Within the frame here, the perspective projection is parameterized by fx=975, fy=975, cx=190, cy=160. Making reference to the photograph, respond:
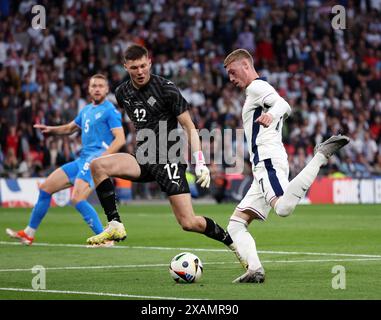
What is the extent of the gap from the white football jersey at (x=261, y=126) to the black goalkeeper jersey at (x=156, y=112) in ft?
3.53

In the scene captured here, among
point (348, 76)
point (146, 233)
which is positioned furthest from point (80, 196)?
point (348, 76)

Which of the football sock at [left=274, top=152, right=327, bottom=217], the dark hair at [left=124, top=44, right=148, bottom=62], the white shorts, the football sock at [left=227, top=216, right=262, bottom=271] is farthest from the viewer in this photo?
the dark hair at [left=124, top=44, right=148, bottom=62]

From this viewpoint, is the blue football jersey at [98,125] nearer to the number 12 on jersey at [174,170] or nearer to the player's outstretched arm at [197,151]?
the number 12 on jersey at [174,170]

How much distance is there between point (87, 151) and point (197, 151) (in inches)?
197

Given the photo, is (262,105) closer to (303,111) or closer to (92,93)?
(92,93)

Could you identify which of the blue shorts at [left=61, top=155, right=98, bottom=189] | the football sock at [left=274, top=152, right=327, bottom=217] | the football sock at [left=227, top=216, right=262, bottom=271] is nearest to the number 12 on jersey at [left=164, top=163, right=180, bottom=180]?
the football sock at [left=227, top=216, right=262, bottom=271]

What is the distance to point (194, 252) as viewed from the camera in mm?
13945

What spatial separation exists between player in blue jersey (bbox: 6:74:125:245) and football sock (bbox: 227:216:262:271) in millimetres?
4964

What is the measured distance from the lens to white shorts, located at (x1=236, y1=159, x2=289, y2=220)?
10.1m

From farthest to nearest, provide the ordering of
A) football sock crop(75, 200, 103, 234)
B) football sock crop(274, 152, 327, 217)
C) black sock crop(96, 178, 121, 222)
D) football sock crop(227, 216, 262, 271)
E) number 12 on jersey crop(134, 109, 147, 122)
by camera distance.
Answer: football sock crop(75, 200, 103, 234) → black sock crop(96, 178, 121, 222) → number 12 on jersey crop(134, 109, 147, 122) → football sock crop(227, 216, 262, 271) → football sock crop(274, 152, 327, 217)

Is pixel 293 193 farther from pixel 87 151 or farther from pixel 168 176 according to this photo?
pixel 87 151

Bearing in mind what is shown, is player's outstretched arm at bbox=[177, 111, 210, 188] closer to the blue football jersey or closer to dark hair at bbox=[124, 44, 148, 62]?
dark hair at bbox=[124, 44, 148, 62]
